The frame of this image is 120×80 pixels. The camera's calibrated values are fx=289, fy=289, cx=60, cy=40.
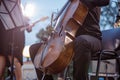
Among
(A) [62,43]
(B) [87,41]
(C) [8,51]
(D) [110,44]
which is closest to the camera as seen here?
(B) [87,41]

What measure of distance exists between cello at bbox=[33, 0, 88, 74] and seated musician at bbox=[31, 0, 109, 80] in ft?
0.17

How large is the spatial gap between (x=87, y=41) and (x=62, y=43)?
0.76 ft

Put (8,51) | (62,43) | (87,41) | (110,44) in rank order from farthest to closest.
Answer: (8,51)
(110,44)
(62,43)
(87,41)

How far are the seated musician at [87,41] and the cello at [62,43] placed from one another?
5 centimetres

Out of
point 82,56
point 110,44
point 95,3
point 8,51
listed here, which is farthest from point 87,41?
point 8,51

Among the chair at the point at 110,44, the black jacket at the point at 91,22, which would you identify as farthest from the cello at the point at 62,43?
the chair at the point at 110,44

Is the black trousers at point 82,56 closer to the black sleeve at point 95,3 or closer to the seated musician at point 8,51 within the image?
the black sleeve at point 95,3

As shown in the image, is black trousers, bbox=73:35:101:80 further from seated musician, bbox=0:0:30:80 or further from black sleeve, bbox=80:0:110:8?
seated musician, bbox=0:0:30:80

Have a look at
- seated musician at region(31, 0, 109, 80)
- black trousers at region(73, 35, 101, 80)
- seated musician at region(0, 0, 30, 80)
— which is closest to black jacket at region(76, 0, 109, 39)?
seated musician at region(31, 0, 109, 80)

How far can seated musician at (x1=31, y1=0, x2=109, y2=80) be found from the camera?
2184mm

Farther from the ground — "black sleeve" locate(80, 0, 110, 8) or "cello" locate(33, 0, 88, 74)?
"black sleeve" locate(80, 0, 110, 8)

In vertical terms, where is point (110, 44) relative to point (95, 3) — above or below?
below

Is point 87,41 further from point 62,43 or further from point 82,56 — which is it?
point 62,43

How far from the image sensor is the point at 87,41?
2.18m
